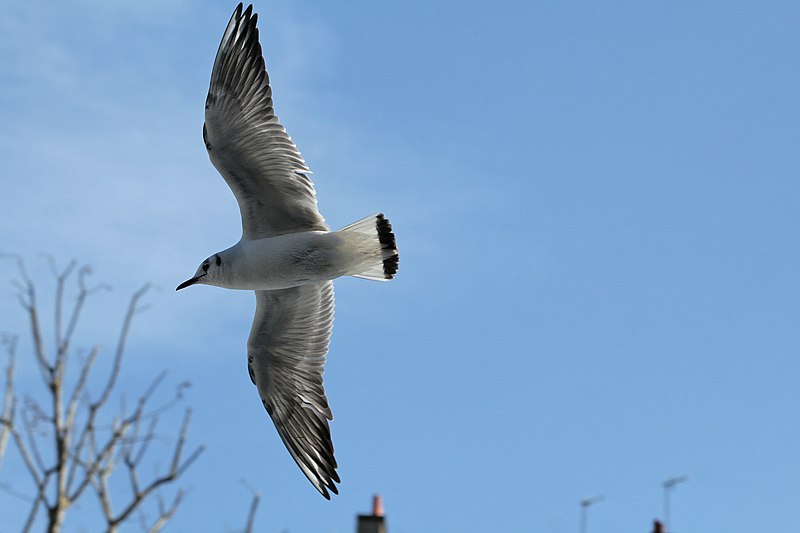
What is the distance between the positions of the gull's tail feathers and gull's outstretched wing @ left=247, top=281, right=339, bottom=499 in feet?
3.58

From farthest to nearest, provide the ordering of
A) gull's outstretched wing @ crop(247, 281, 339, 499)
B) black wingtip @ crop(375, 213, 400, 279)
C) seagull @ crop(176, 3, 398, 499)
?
gull's outstretched wing @ crop(247, 281, 339, 499), black wingtip @ crop(375, 213, 400, 279), seagull @ crop(176, 3, 398, 499)

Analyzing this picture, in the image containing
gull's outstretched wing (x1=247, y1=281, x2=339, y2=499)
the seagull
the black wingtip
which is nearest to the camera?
the seagull

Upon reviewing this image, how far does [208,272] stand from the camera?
→ 10750 millimetres

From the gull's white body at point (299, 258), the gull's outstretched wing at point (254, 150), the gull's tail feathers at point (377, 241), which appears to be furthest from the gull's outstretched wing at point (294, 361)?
the gull's tail feathers at point (377, 241)

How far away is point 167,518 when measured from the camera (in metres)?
12.0

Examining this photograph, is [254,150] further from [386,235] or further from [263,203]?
[386,235]

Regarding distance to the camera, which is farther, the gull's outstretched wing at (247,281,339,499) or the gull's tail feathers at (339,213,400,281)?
the gull's outstretched wing at (247,281,339,499)

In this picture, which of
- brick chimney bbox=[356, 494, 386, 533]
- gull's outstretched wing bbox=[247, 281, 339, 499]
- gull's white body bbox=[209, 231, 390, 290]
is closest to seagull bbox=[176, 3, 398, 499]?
gull's white body bbox=[209, 231, 390, 290]

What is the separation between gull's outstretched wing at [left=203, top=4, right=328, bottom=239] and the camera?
10.3m

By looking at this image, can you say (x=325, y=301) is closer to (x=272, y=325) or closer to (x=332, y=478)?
(x=272, y=325)

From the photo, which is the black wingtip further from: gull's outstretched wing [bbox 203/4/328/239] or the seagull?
gull's outstretched wing [bbox 203/4/328/239]

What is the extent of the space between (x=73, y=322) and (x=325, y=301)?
2.36 meters

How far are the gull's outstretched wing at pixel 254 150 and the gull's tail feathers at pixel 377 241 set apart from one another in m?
0.35

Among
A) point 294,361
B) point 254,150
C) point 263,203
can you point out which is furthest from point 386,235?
point 294,361
